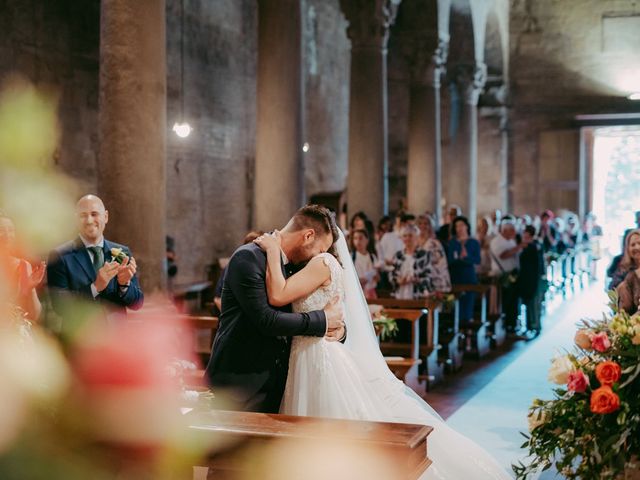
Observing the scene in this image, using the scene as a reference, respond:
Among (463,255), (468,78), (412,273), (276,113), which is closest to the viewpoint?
(412,273)

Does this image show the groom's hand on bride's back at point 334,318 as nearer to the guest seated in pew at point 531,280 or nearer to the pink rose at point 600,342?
the pink rose at point 600,342

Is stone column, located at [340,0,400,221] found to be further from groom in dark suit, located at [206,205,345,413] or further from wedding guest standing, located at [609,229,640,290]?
groom in dark suit, located at [206,205,345,413]

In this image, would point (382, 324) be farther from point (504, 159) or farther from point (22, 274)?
point (504, 159)

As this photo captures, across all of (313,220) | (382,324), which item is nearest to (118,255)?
(313,220)

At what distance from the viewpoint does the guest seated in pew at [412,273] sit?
35.7ft

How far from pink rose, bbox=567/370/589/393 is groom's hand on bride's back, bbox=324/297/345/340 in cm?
136

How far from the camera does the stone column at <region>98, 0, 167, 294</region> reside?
28.2 ft

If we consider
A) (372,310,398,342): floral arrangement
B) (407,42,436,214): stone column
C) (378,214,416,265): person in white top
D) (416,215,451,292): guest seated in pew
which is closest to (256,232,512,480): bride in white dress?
(372,310,398,342): floral arrangement

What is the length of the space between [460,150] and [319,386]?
1895 centimetres

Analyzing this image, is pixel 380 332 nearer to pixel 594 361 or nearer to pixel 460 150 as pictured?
pixel 594 361

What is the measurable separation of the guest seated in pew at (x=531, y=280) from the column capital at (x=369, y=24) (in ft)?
13.1

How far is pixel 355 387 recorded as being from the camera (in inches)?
205

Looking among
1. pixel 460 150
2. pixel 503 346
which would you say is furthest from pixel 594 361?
pixel 460 150

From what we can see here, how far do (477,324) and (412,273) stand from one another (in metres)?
2.41
